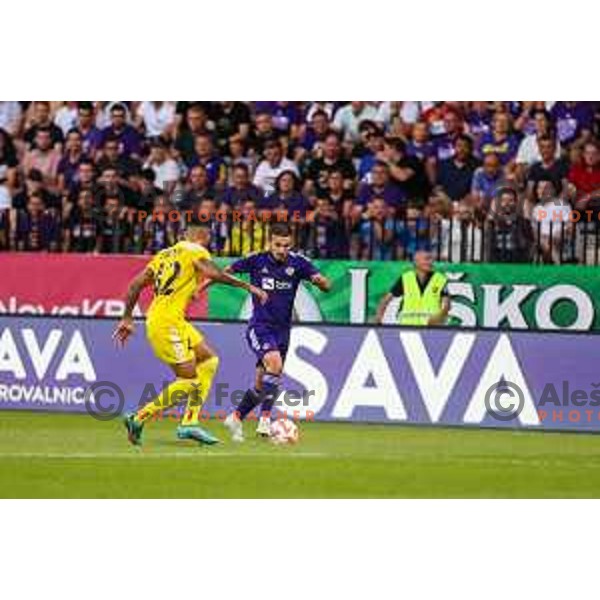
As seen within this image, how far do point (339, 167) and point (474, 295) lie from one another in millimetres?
2524

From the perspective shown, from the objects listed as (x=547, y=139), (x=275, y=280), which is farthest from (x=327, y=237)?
(x=275, y=280)

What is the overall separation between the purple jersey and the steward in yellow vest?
292cm

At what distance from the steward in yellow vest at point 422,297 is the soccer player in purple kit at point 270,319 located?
288 cm

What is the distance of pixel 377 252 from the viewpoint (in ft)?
81.9

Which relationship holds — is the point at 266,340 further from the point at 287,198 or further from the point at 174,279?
the point at 287,198

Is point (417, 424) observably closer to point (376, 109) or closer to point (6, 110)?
point (376, 109)

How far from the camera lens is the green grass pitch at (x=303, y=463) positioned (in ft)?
56.7

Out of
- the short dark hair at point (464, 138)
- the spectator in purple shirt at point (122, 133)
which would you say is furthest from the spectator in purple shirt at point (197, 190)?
the short dark hair at point (464, 138)

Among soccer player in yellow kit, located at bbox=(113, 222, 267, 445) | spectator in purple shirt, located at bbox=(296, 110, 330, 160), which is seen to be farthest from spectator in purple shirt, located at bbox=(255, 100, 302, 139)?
soccer player in yellow kit, located at bbox=(113, 222, 267, 445)

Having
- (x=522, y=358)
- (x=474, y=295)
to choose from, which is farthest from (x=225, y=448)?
(x=474, y=295)

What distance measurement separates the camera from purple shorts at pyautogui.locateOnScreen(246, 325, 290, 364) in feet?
67.5

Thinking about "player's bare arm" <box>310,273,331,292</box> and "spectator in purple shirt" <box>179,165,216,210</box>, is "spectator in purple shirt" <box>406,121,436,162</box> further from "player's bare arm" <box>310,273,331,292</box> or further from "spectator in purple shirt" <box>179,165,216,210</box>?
"player's bare arm" <box>310,273,331,292</box>

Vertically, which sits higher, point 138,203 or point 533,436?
point 138,203

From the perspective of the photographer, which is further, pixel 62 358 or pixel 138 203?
pixel 138 203
